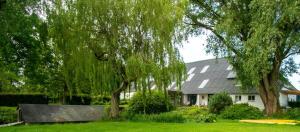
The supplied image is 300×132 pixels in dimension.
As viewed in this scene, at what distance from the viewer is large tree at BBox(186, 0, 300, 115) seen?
88.7ft

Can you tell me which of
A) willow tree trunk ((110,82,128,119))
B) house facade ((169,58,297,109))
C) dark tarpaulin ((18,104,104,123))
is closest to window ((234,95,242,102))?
house facade ((169,58,297,109))

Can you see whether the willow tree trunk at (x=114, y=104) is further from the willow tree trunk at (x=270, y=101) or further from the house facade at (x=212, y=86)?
the house facade at (x=212, y=86)

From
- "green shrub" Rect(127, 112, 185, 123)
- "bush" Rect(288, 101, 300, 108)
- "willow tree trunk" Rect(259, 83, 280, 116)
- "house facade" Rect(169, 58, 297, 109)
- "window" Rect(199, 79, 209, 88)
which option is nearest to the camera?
"green shrub" Rect(127, 112, 185, 123)

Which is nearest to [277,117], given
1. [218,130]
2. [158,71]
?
[158,71]

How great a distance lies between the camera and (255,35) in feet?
89.4

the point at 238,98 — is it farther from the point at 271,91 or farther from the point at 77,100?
the point at 77,100

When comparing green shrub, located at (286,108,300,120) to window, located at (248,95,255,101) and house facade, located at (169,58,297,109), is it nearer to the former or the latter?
house facade, located at (169,58,297,109)

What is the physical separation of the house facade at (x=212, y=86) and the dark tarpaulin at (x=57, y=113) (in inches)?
808

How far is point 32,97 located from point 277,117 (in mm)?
22249

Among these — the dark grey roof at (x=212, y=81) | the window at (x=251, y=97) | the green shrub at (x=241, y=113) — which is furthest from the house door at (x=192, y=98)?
the green shrub at (x=241, y=113)

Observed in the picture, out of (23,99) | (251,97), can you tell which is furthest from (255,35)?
(23,99)

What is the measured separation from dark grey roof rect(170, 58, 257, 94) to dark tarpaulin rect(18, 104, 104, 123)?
2376 cm

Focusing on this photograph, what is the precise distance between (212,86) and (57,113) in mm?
29386

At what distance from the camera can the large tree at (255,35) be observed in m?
27.0
